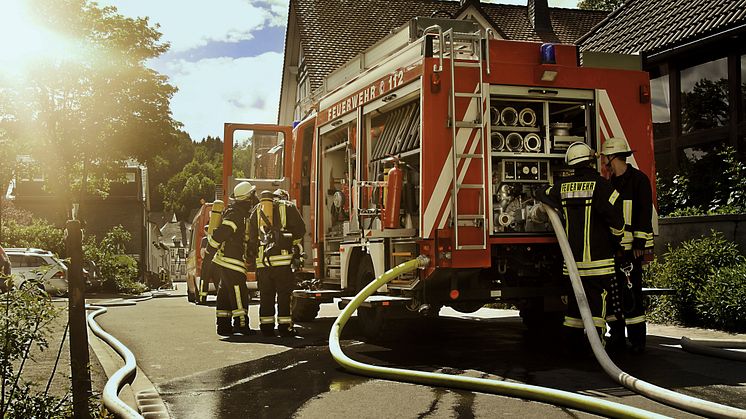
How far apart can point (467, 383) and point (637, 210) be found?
2850 millimetres

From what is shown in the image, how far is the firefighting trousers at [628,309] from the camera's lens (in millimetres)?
7965

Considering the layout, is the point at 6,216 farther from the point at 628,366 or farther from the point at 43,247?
the point at 628,366

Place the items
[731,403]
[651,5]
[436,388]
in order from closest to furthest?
[731,403]
[436,388]
[651,5]

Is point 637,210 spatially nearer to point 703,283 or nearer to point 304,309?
point 703,283

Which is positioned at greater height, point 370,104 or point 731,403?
point 370,104

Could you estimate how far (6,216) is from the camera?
39562mm

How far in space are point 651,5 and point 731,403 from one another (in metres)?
14.4

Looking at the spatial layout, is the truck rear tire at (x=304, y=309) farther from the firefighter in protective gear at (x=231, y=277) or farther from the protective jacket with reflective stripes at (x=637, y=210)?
the protective jacket with reflective stripes at (x=637, y=210)

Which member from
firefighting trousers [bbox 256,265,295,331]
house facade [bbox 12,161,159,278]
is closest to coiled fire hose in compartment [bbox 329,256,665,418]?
firefighting trousers [bbox 256,265,295,331]

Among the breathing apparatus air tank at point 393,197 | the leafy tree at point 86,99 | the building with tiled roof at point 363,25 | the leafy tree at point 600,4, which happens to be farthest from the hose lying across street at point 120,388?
the leafy tree at point 600,4

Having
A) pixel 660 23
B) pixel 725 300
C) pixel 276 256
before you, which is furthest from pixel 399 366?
pixel 660 23

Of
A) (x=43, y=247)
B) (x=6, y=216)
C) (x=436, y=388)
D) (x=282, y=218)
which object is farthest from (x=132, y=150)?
(x=436, y=388)

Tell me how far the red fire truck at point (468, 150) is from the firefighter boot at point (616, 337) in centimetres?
66

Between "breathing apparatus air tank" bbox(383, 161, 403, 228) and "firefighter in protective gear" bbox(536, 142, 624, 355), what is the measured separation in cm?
147
